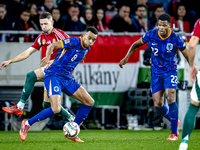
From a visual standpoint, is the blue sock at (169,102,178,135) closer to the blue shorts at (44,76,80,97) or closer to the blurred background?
the blue shorts at (44,76,80,97)

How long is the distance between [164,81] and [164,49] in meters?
0.58

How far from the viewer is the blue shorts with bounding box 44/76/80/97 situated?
6.07 meters

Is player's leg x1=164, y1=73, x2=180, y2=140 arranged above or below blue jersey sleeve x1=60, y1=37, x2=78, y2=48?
below

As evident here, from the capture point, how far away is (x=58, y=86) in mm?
6113

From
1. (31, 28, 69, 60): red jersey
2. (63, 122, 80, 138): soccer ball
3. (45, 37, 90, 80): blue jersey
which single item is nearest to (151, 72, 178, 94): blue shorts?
(45, 37, 90, 80): blue jersey

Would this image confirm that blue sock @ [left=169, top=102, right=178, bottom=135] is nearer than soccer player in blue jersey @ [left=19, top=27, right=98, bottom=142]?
No

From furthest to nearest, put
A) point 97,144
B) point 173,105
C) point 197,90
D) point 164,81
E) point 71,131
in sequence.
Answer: point 164,81 → point 173,105 → point 71,131 → point 97,144 → point 197,90

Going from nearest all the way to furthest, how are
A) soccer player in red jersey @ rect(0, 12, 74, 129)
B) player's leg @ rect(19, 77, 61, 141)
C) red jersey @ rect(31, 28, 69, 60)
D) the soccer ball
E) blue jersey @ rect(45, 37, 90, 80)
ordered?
the soccer ball → player's leg @ rect(19, 77, 61, 141) → blue jersey @ rect(45, 37, 90, 80) → soccer player in red jersey @ rect(0, 12, 74, 129) → red jersey @ rect(31, 28, 69, 60)

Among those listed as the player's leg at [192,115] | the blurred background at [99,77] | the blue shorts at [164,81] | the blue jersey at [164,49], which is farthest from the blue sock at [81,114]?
the blurred background at [99,77]

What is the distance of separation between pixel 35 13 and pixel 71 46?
4939 millimetres

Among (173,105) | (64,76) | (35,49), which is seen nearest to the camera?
(64,76)

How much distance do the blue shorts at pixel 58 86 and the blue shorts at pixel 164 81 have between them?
4.86ft

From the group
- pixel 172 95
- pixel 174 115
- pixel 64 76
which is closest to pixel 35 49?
pixel 64 76

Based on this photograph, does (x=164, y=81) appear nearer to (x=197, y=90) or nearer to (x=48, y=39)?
(x=48, y=39)
